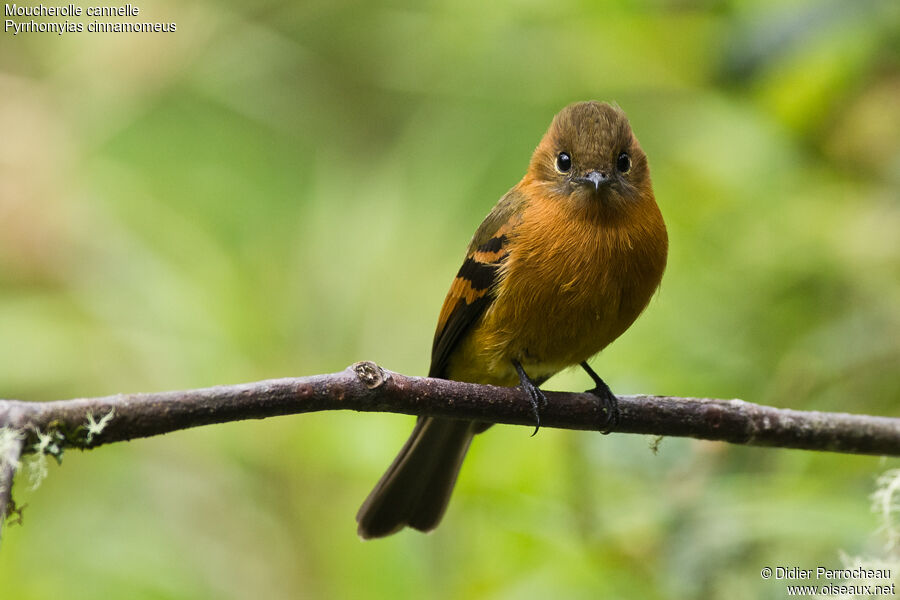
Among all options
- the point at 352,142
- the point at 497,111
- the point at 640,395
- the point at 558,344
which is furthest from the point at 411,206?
the point at 640,395

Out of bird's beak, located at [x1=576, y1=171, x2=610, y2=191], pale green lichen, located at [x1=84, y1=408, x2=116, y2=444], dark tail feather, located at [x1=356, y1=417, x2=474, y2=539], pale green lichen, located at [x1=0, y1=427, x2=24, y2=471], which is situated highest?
bird's beak, located at [x1=576, y1=171, x2=610, y2=191]

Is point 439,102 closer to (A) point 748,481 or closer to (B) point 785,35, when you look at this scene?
(B) point 785,35

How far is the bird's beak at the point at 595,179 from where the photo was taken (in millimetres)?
3492

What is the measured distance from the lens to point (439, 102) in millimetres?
5254

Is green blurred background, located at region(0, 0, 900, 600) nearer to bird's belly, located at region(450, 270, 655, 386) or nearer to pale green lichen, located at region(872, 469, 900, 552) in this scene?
pale green lichen, located at region(872, 469, 900, 552)

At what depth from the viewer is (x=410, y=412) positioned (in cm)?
246

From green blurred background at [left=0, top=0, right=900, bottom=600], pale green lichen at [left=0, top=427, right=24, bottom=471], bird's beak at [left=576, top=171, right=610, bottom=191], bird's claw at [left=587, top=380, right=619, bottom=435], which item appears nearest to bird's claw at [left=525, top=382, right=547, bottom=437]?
bird's claw at [left=587, top=380, right=619, bottom=435]

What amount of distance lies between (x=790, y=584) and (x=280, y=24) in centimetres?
424

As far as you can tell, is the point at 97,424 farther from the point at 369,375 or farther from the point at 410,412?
the point at 410,412

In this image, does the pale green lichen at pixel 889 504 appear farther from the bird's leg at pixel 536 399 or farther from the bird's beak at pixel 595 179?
the bird's beak at pixel 595 179

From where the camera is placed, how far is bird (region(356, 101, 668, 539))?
337 cm

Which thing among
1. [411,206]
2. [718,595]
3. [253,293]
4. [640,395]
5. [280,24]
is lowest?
[718,595]

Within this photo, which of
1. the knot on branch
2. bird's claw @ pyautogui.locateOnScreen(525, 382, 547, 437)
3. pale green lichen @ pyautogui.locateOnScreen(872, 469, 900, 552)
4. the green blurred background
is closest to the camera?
the knot on branch

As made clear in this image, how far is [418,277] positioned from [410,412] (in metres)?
2.03
